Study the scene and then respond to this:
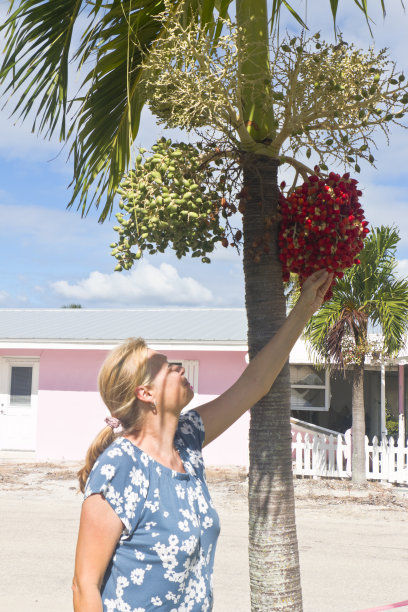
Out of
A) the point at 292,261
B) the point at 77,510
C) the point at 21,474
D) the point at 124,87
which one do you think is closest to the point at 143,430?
the point at 292,261

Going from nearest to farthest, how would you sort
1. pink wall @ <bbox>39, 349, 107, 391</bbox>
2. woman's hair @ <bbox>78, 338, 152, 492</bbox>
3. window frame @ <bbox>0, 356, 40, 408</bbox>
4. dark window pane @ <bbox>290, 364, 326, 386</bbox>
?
1. woman's hair @ <bbox>78, 338, 152, 492</bbox>
2. pink wall @ <bbox>39, 349, 107, 391</bbox>
3. dark window pane @ <bbox>290, 364, 326, 386</bbox>
4. window frame @ <bbox>0, 356, 40, 408</bbox>

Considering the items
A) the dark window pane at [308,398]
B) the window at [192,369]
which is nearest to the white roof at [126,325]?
A: the window at [192,369]

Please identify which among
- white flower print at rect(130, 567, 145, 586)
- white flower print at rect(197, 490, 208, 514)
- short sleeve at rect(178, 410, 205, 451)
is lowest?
white flower print at rect(130, 567, 145, 586)

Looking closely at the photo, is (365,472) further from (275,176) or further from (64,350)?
(275,176)

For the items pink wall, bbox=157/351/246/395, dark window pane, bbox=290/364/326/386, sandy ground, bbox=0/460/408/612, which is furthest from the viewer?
dark window pane, bbox=290/364/326/386

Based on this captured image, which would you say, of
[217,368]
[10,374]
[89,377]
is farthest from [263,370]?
[10,374]

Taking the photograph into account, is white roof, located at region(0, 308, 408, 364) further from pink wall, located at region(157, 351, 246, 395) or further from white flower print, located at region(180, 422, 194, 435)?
white flower print, located at region(180, 422, 194, 435)

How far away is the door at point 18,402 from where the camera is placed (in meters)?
18.8

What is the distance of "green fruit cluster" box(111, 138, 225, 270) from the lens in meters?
3.17

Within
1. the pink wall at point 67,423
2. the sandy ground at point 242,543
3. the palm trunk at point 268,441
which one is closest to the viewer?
the palm trunk at point 268,441

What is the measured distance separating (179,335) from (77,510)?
6953 mm

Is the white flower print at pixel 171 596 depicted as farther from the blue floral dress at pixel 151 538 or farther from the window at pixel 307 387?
the window at pixel 307 387

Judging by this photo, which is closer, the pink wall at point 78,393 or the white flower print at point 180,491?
the white flower print at point 180,491

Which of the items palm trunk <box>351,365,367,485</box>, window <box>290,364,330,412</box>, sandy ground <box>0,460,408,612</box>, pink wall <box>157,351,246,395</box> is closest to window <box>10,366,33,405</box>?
sandy ground <box>0,460,408,612</box>
